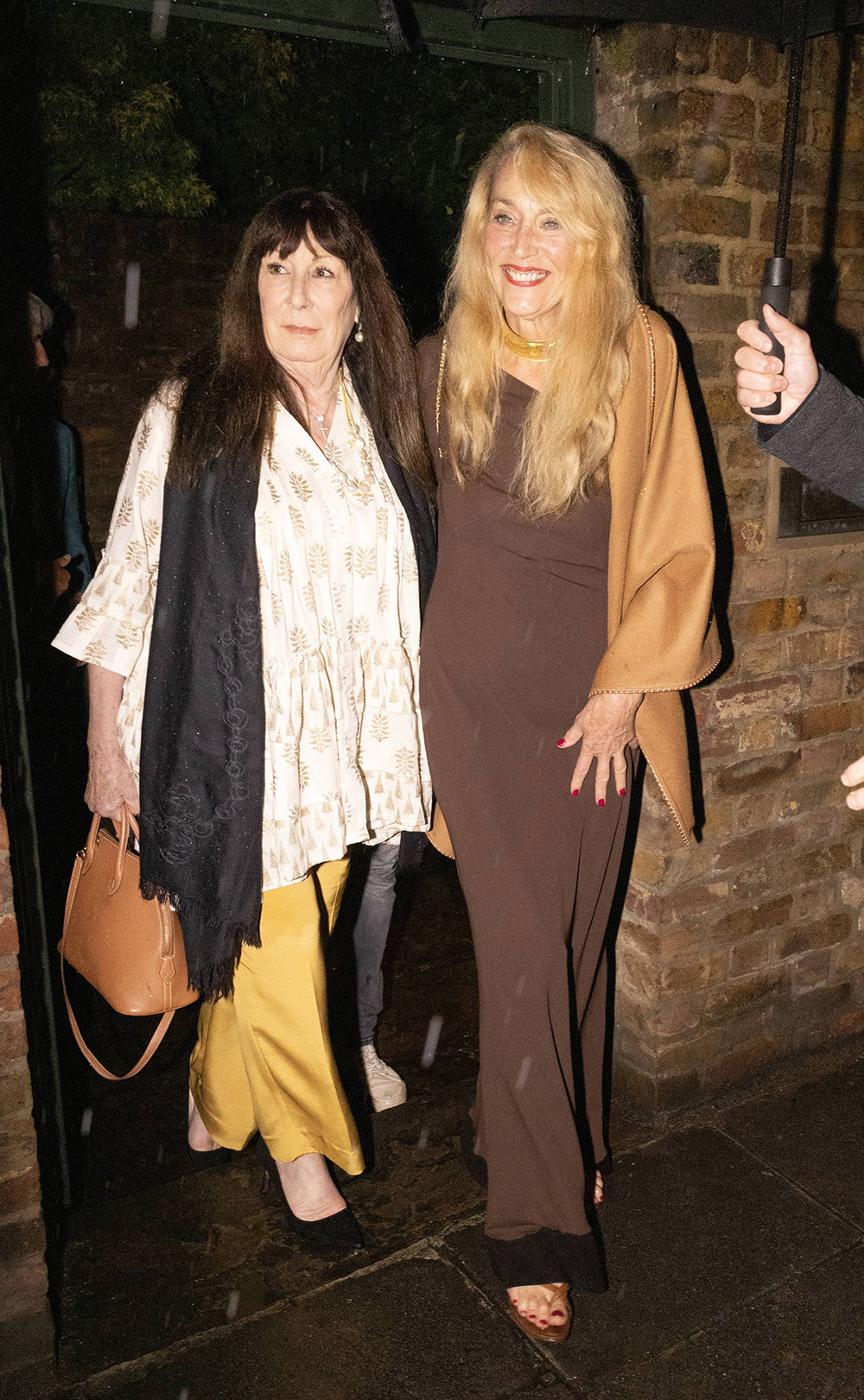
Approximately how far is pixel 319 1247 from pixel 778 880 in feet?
5.19

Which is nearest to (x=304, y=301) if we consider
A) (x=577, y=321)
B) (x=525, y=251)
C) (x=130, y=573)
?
(x=525, y=251)

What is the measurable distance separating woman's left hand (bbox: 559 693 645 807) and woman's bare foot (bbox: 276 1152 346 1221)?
3.56 feet

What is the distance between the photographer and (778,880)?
10.2ft

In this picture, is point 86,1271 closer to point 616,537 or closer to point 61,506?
point 616,537

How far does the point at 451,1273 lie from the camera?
2.43m

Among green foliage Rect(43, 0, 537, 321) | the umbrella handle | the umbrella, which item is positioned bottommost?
the umbrella handle

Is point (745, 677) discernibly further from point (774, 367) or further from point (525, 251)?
point (774, 367)

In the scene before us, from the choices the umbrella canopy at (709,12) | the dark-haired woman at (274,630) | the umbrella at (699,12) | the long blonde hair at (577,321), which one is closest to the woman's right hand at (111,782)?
the dark-haired woman at (274,630)

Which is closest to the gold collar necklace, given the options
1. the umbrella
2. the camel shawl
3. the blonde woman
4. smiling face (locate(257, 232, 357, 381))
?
the blonde woman

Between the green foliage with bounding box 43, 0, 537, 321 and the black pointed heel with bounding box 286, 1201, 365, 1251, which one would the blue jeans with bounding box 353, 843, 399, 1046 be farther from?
the green foliage with bounding box 43, 0, 537, 321

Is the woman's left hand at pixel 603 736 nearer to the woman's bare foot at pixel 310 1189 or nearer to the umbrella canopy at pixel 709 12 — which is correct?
the woman's bare foot at pixel 310 1189

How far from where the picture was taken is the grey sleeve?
1.68 metres

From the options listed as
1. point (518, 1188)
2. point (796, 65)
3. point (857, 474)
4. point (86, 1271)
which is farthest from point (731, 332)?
point (86, 1271)

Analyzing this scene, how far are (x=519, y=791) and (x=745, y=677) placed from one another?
911 millimetres
